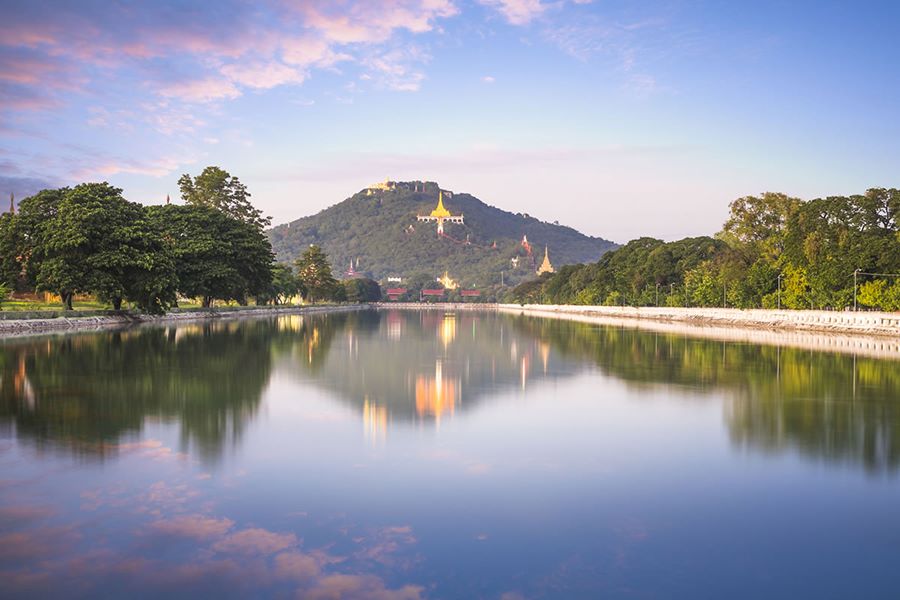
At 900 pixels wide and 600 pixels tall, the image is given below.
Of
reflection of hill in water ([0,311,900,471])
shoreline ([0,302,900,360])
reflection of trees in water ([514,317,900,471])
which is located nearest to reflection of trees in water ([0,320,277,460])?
reflection of hill in water ([0,311,900,471])

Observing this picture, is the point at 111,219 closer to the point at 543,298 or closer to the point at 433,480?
the point at 433,480

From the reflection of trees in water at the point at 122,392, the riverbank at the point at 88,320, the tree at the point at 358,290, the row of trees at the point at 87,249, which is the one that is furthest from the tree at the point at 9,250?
the tree at the point at 358,290

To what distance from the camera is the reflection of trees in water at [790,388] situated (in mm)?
11594

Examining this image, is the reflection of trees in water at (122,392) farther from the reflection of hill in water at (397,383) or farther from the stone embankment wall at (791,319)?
the stone embankment wall at (791,319)

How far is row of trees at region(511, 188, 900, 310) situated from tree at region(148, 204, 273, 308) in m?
45.1

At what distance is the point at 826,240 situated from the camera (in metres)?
59.0

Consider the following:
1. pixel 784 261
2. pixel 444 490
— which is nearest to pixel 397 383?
pixel 444 490

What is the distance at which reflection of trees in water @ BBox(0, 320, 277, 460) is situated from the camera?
11.8 meters

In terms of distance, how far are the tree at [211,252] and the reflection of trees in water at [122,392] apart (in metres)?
33.3

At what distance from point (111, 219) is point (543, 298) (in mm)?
125624

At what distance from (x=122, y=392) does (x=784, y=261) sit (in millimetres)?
62201

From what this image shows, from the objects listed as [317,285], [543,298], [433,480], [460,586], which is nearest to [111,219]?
[433,480]

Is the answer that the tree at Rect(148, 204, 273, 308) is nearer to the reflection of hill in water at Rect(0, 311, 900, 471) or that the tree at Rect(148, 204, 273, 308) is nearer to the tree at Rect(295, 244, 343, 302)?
the reflection of hill in water at Rect(0, 311, 900, 471)

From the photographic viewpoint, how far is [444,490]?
348 inches
